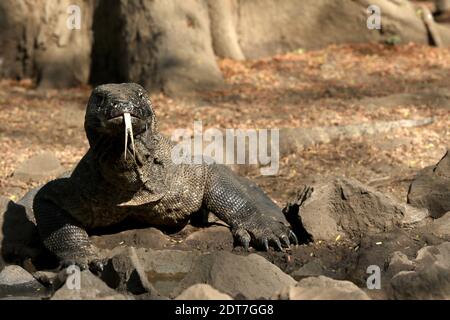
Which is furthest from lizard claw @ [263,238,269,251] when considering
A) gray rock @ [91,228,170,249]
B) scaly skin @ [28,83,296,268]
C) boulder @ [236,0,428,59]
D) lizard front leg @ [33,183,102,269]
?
boulder @ [236,0,428,59]

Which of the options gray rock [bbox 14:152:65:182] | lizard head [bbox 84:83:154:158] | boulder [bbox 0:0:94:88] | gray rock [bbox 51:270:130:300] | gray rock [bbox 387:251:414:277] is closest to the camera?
gray rock [bbox 51:270:130:300]

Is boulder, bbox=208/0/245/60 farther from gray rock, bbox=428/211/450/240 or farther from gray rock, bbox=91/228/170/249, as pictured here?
gray rock, bbox=428/211/450/240

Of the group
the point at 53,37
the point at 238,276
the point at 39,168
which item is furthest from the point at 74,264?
the point at 53,37

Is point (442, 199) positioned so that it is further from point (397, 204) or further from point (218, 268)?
point (218, 268)

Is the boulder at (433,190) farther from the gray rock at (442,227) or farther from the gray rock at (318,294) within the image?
the gray rock at (318,294)

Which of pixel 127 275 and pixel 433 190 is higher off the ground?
pixel 433 190

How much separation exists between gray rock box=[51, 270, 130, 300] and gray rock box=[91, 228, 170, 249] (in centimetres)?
126

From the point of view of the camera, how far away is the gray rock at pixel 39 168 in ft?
25.6

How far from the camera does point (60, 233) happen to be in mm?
5953

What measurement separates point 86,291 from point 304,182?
3492 millimetres

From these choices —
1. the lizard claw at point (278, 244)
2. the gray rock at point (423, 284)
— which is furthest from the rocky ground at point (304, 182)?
the lizard claw at point (278, 244)

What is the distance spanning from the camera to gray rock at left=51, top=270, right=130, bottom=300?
4328 mm

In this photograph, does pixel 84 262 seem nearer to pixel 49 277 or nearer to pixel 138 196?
pixel 49 277

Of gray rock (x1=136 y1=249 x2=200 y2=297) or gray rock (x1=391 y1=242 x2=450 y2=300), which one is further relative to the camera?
gray rock (x1=136 y1=249 x2=200 y2=297)
